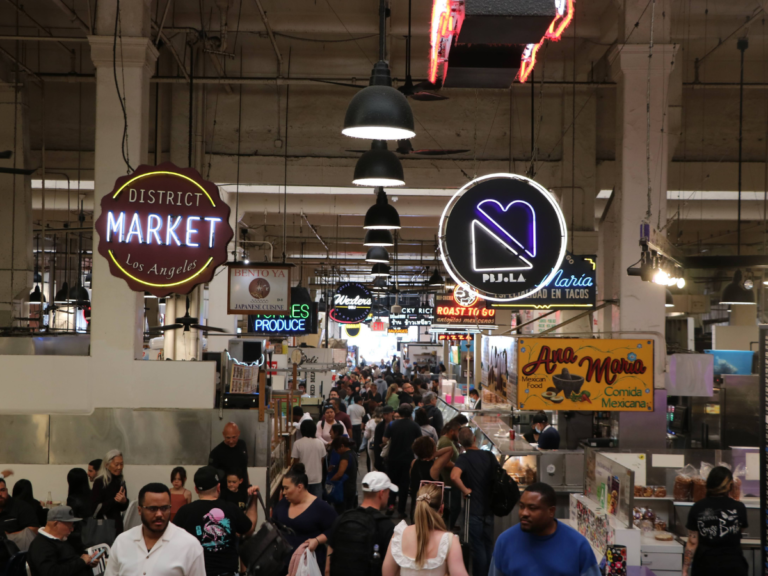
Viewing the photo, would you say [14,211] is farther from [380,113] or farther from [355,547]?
[355,547]

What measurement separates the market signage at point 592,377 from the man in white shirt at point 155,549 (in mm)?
4143

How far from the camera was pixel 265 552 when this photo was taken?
492cm

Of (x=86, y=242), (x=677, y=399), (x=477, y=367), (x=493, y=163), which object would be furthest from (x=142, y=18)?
(x=86, y=242)

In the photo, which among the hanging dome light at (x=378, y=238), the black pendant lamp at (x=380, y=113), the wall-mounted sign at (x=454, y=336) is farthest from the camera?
the wall-mounted sign at (x=454, y=336)

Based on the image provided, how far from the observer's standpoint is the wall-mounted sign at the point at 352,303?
23.6m

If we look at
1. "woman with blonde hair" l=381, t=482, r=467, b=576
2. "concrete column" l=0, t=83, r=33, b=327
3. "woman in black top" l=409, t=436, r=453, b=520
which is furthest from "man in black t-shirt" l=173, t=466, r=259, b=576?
"concrete column" l=0, t=83, r=33, b=327

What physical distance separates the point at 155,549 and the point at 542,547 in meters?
1.91

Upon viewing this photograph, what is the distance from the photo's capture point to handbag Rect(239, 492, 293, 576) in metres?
4.91

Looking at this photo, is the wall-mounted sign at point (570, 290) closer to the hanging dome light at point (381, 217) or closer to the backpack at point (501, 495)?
the hanging dome light at point (381, 217)

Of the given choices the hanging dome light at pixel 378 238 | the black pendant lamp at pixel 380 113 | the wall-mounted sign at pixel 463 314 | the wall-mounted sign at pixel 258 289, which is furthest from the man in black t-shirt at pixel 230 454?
the wall-mounted sign at pixel 463 314

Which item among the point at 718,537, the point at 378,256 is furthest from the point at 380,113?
the point at 378,256

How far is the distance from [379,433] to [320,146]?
4930 mm

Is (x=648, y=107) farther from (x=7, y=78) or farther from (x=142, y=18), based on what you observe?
(x=7, y=78)

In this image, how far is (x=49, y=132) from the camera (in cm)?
1370
